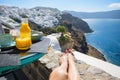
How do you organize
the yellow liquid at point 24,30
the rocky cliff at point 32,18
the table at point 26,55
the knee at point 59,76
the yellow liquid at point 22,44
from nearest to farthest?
1. the table at point 26,55
2. the knee at point 59,76
3. the yellow liquid at point 22,44
4. the yellow liquid at point 24,30
5. the rocky cliff at point 32,18

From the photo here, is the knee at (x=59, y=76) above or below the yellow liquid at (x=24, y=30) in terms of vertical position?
below

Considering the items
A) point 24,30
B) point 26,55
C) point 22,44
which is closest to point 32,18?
point 24,30

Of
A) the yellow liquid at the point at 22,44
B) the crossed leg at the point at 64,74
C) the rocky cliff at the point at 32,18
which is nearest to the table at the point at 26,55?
the yellow liquid at the point at 22,44

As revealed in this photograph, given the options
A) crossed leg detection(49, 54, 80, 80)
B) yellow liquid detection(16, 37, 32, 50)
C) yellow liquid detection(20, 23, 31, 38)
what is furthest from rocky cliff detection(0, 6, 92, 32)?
crossed leg detection(49, 54, 80, 80)

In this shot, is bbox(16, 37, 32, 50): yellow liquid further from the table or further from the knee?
the knee

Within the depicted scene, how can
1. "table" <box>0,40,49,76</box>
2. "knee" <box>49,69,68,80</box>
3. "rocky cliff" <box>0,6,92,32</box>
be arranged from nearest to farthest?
"table" <box>0,40,49,76</box>, "knee" <box>49,69,68,80</box>, "rocky cliff" <box>0,6,92,32</box>

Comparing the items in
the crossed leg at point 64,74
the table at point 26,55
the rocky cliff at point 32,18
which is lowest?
the rocky cliff at point 32,18

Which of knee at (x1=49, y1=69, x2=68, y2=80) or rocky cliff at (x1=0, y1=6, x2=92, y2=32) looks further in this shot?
rocky cliff at (x1=0, y1=6, x2=92, y2=32)

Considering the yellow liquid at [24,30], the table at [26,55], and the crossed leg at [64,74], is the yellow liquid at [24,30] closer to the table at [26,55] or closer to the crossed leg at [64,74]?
the table at [26,55]

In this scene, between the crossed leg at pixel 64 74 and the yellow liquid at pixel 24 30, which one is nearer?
the crossed leg at pixel 64 74

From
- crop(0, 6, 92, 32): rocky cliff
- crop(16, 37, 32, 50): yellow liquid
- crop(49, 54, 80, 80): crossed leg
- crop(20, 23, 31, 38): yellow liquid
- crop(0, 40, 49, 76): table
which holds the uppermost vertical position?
crop(20, 23, 31, 38): yellow liquid

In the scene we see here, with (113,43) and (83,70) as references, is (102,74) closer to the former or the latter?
(83,70)

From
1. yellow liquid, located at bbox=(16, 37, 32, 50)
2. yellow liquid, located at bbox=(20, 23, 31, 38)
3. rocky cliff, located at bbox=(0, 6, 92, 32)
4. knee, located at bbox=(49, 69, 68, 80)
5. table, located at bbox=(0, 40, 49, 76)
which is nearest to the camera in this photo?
table, located at bbox=(0, 40, 49, 76)

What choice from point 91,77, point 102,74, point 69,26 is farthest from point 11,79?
point 69,26
